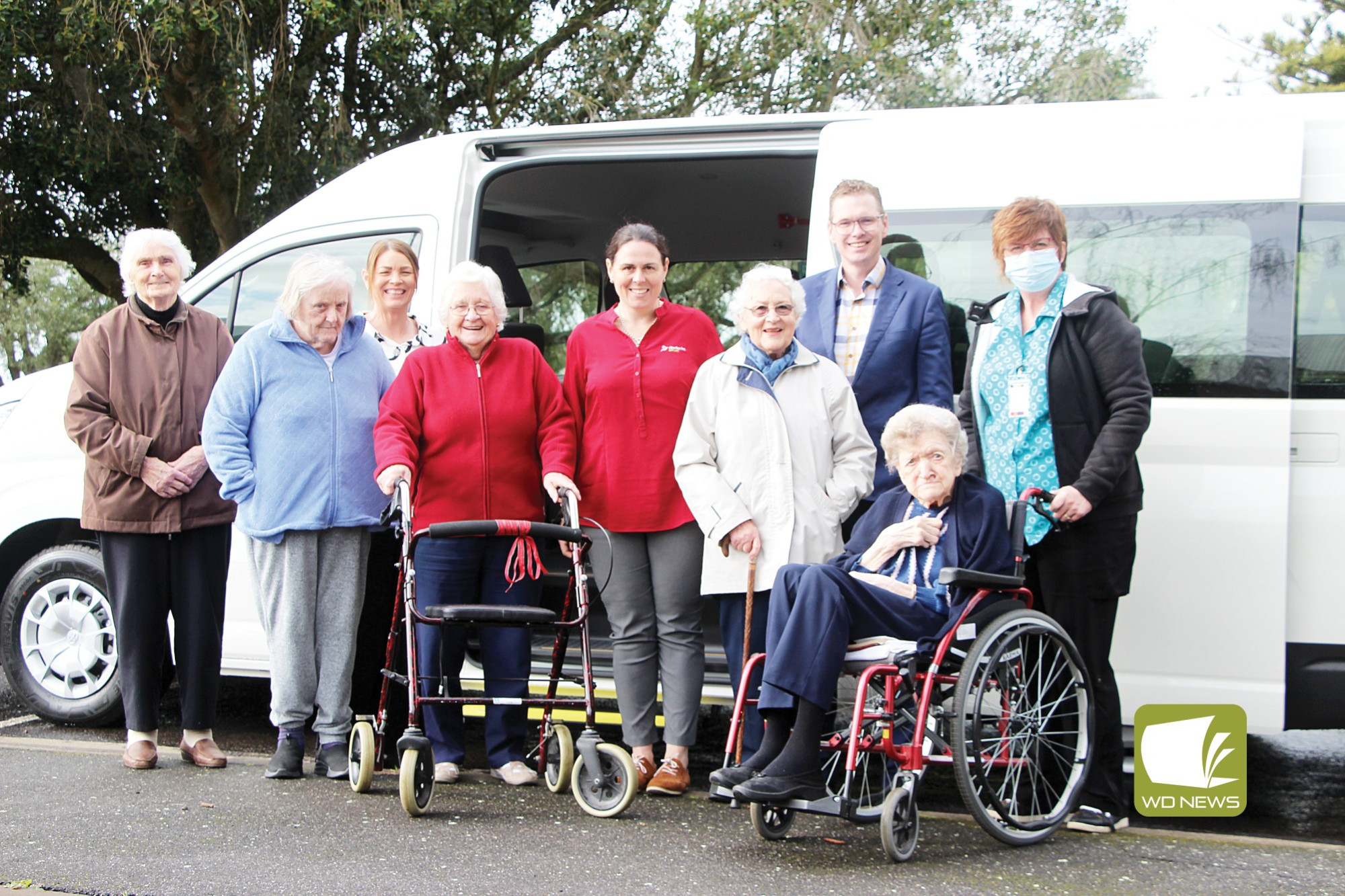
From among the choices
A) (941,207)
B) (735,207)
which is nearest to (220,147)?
(735,207)

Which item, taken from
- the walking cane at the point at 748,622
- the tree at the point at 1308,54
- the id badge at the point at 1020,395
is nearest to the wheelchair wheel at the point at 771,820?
the walking cane at the point at 748,622

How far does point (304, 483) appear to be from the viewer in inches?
177

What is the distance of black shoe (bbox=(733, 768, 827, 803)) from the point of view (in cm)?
355

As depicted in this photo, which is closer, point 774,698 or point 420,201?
point 774,698

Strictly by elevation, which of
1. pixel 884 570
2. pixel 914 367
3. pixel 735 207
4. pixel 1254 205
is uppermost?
pixel 735 207

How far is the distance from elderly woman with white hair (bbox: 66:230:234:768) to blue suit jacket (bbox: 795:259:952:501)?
89.4 inches

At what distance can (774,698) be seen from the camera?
364 cm

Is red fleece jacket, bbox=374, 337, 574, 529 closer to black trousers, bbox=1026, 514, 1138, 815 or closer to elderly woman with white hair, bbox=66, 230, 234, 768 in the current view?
elderly woman with white hair, bbox=66, 230, 234, 768

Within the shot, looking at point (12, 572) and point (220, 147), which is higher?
point (220, 147)

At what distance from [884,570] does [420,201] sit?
8.28 feet

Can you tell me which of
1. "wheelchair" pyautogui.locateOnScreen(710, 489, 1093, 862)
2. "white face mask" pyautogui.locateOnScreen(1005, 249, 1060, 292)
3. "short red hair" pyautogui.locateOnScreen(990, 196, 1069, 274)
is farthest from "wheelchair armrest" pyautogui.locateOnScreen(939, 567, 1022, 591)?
"short red hair" pyautogui.locateOnScreen(990, 196, 1069, 274)

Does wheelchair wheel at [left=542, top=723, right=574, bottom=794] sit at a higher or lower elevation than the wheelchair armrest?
lower

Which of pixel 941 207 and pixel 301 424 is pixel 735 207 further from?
pixel 301 424

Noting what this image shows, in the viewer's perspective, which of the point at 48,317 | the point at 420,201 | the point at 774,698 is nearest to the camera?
the point at 774,698
